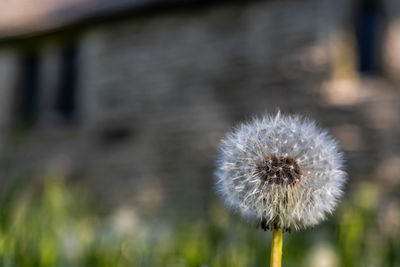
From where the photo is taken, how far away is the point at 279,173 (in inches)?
50.8

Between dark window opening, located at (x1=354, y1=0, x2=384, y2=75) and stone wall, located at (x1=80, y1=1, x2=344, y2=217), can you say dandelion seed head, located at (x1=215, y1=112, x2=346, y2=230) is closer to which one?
stone wall, located at (x1=80, y1=1, x2=344, y2=217)

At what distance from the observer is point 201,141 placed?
914 centimetres

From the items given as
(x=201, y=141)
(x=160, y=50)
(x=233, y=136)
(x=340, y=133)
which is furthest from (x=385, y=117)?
(x=233, y=136)

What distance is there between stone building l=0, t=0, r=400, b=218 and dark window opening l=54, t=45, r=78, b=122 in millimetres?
21

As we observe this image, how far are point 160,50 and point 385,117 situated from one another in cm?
418

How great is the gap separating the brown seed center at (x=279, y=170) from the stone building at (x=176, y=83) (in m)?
6.51

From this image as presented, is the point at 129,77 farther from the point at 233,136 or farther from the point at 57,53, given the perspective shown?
the point at 233,136

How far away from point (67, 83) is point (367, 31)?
6246 millimetres

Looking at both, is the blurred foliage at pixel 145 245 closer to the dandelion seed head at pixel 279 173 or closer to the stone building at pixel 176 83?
the dandelion seed head at pixel 279 173

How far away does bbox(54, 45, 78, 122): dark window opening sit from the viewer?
11.6 meters

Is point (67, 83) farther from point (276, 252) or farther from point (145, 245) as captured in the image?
point (276, 252)

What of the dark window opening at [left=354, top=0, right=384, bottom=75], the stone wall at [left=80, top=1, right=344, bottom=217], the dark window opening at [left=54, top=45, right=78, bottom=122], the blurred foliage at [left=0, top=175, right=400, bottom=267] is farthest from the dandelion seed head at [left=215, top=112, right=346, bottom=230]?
the dark window opening at [left=54, top=45, right=78, bottom=122]

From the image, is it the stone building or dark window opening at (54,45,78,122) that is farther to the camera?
dark window opening at (54,45,78,122)

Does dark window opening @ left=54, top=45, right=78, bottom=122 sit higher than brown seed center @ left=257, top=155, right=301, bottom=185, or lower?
higher
